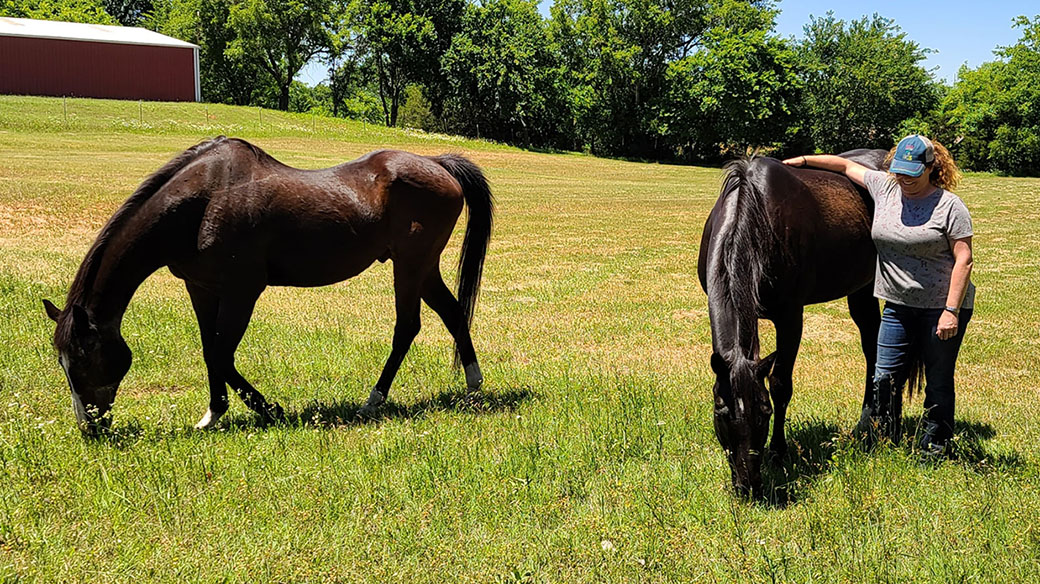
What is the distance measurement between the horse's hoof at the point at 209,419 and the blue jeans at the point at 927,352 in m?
4.68

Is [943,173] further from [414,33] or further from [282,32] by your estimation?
[282,32]

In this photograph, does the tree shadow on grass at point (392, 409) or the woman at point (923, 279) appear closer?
the woman at point (923, 279)

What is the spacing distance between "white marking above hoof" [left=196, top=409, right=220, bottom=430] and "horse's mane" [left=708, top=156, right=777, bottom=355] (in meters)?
3.71

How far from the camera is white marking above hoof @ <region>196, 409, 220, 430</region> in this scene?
216 inches

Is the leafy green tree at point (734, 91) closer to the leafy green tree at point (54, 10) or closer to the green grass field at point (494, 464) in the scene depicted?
the green grass field at point (494, 464)

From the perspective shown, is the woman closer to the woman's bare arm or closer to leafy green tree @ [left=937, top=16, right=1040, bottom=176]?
the woman's bare arm

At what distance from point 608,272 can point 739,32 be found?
4713cm

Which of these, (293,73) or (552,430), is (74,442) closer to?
(552,430)

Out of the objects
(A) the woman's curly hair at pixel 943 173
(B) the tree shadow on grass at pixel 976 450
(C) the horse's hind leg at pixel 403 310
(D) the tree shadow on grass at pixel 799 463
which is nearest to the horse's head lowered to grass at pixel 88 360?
(C) the horse's hind leg at pixel 403 310

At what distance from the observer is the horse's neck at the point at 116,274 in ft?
16.8

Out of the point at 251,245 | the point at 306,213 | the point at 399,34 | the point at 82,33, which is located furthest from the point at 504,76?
the point at 251,245

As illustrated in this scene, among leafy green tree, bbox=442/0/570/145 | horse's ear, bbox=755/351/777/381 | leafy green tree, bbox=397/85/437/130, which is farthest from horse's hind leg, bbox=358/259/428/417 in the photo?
leafy green tree, bbox=397/85/437/130

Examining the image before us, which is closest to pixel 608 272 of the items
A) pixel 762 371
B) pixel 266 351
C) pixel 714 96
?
pixel 266 351

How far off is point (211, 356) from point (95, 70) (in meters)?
54.2
